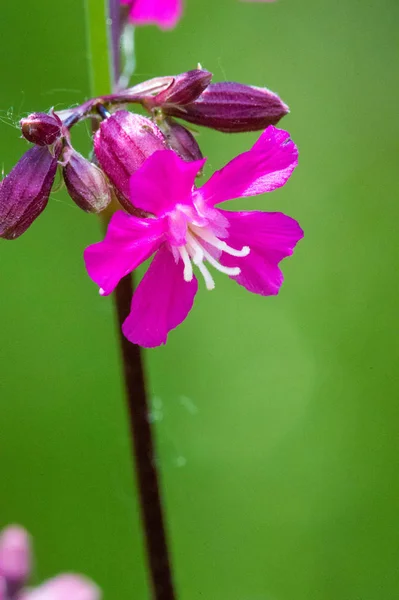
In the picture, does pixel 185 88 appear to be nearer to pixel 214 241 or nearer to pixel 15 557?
pixel 214 241

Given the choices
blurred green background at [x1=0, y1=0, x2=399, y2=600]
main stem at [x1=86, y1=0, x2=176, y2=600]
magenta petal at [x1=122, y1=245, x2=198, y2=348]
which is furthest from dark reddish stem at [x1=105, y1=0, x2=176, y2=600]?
blurred green background at [x1=0, y1=0, x2=399, y2=600]

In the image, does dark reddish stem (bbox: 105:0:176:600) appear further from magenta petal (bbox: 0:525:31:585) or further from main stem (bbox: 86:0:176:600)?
magenta petal (bbox: 0:525:31:585)

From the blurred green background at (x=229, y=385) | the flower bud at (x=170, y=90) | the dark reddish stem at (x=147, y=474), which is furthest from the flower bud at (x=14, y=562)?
the blurred green background at (x=229, y=385)

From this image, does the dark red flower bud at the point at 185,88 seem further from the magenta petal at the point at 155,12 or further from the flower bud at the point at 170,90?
the magenta petal at the point at 155,12

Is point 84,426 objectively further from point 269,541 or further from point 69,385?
point 269,541

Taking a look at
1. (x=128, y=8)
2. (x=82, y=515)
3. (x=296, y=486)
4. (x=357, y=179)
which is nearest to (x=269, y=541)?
(x=296, y=486)
